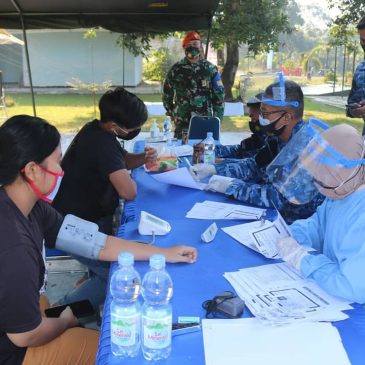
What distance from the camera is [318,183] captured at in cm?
140

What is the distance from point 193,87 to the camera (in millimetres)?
4914

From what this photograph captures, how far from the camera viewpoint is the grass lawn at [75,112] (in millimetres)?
9119

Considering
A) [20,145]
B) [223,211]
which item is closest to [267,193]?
[223,211]

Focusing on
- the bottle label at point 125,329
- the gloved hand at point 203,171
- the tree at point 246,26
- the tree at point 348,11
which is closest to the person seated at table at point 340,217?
the bottle label at point 125,329

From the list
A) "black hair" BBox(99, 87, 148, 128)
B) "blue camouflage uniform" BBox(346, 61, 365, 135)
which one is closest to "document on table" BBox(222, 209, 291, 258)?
"black hair" BBox(99, 87, 148, 128)

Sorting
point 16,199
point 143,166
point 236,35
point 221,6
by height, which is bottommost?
point 143,166

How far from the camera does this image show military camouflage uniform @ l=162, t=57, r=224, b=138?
4.89 meters

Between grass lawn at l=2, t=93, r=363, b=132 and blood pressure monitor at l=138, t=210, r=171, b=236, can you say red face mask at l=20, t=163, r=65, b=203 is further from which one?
grass lawn at l=2, t=93, r=363, b=132

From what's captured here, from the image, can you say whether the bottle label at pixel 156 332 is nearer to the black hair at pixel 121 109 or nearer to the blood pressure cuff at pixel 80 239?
the blood pressure cuff at pixel 80 239

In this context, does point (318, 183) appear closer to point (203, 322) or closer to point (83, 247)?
point (203, 322)

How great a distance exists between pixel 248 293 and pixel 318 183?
416 mm

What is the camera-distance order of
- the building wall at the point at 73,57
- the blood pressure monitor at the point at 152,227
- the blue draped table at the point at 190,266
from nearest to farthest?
the blue draped table at the point at 190,266, the blood pressure monitor at the point at 152,227, the building wall at the point at 73,57

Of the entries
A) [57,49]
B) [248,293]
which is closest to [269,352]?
[248,293]

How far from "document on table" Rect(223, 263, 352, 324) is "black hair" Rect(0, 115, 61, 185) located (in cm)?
72
